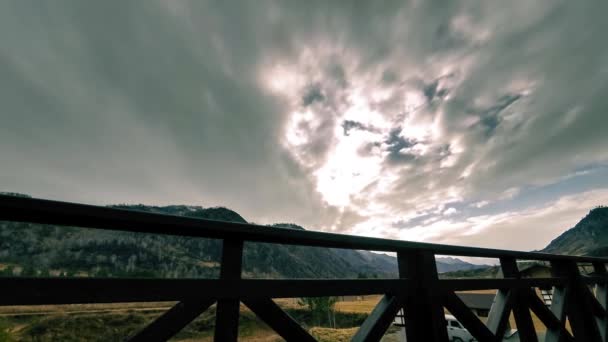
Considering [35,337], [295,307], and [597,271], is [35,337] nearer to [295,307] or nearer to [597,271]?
[295,307]

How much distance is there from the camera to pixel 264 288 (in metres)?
1.69

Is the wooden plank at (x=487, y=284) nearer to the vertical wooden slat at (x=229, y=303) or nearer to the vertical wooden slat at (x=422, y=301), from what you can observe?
the vertical wooden slat at (x=422, y=301)

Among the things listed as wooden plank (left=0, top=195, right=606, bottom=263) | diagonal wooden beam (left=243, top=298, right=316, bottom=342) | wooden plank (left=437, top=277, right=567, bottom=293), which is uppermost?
wooden plank (left=0, top=195, right=606, bottom=263)

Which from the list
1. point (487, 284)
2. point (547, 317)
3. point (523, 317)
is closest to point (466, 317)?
point (487, 284)

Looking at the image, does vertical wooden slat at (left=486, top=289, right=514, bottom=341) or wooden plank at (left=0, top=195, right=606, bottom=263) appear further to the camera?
vertical wooden slat at (left=486, top=289, right=514, bottom=341)

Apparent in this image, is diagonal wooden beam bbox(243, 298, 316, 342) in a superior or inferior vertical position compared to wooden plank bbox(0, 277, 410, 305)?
inferior

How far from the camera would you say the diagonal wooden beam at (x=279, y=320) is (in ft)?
5.47

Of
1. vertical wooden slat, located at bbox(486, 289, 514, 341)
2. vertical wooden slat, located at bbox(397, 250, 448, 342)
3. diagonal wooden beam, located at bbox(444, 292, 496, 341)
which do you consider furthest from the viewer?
vertical wooden slat, located at bbox(486, 289, 514, 341)

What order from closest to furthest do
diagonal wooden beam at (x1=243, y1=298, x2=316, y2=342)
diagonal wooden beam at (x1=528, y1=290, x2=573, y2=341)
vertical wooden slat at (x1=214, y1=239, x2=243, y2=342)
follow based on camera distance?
vertical wooden slat at (x1=214, y1=239, x2=243, y2=342) → diagonal wooden beam at (x1=243, y1=298, x2=316, y2=342) → diagonal wooden beam at (x1=528, y1=290, x2=573, y2=341)

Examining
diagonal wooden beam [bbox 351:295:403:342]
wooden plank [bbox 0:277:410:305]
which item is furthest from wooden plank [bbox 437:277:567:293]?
wooden plank [bbox 0:277:410:305]

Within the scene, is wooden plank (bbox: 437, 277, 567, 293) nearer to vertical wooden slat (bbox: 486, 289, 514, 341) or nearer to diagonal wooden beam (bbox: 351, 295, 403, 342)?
vertical wooden slat (bbox: 486, 289, 514, 341)

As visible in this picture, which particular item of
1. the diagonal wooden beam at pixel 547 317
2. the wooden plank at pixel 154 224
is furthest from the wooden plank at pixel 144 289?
the diagonal wooden beam at pixel 547 317

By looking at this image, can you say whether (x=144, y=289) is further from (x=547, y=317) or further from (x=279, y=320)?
(x=547, y=317)

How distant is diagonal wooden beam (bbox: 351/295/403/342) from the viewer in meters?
1.94
